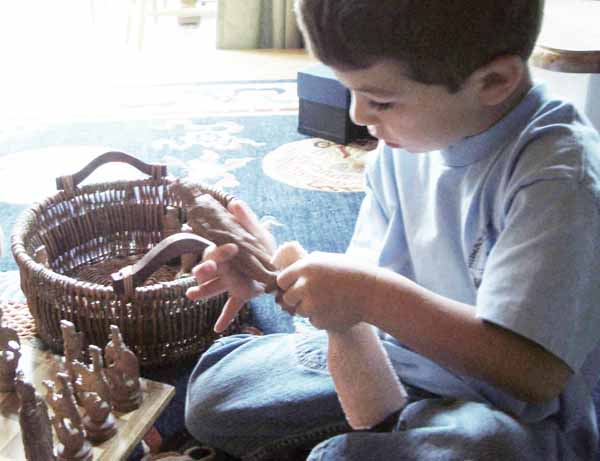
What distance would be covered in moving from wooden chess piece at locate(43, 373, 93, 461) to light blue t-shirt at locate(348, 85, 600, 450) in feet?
1.13

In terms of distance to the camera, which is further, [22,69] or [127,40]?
[127,40]

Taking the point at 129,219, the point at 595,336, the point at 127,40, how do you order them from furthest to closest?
1. the point at 127,40
2. the point at 129,219
3. the point at 595,336

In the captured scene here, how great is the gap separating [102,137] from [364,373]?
1.40 m

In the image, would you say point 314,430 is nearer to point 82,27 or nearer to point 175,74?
point 175,74

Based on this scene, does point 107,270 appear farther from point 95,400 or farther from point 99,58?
point 99,58

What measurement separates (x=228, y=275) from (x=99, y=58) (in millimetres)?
2254

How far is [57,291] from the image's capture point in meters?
0.95

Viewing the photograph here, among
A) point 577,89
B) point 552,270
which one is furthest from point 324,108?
point 552,270

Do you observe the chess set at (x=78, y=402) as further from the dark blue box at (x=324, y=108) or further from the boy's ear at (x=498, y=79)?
the dark blue box at (x=324, y=108)

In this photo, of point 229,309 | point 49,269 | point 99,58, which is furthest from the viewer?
point 99,58

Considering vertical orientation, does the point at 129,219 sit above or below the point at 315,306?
below

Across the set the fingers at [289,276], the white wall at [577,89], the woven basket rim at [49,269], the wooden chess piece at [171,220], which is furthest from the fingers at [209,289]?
the white wall at [577,89]

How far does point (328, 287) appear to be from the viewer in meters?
0.63

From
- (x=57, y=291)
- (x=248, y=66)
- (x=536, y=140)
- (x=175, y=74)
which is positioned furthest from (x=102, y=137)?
(x=536, y=140)
